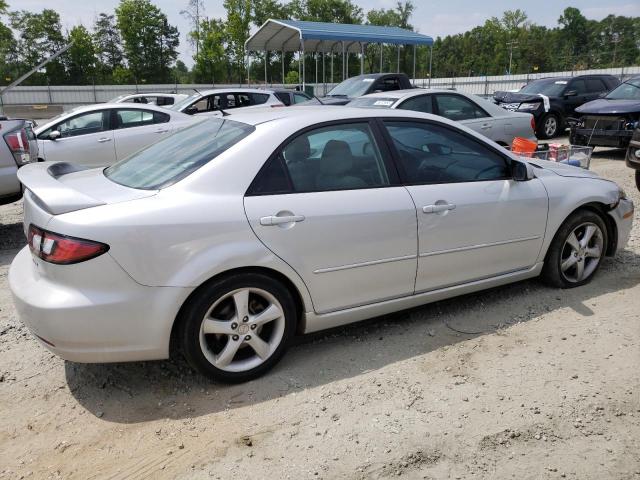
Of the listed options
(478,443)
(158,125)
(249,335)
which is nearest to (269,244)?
(249,335)

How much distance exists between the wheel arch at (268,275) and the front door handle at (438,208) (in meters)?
1.01

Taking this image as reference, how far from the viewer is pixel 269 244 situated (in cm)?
303

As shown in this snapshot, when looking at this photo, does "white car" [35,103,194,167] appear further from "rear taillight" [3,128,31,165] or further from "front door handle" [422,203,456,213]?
"front door handle" [422,203,456,213]

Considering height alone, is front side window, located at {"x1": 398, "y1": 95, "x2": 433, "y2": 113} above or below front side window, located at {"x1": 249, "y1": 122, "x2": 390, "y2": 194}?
above

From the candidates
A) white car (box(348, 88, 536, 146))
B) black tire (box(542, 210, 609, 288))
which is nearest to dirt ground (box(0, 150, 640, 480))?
black tire (box(542, 210, 609, 288))

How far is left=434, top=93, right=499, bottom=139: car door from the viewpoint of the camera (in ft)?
28.2

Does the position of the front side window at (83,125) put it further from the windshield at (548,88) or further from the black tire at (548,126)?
the windshield at (548,88)

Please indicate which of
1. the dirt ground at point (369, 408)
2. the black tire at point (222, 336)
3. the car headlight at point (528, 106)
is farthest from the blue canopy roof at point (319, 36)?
the black tire at point (222, 336)

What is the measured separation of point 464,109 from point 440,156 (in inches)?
216

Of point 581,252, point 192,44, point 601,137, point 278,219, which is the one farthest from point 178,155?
point 192,44

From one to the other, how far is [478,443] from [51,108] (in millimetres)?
35984

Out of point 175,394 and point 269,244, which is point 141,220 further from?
point 175,394

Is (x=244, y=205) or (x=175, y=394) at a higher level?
(x=244, y=205)

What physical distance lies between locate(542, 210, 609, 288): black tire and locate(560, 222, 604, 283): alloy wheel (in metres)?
0.01
